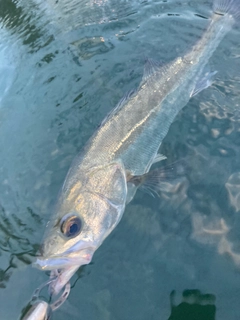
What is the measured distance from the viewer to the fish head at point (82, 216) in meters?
2.82

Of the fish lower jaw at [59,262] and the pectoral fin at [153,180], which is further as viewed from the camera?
the pectoral fin at [153,180]

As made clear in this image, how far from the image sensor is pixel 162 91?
414 centimetres

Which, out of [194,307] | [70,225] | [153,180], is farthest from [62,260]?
[153,180]

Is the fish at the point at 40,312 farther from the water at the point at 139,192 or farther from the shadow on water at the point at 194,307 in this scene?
the shadow on water at the point at 194,307

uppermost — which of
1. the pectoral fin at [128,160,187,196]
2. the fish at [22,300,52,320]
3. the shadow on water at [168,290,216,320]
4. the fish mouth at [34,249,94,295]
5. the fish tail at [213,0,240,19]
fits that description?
the fish mouth at [34,249,94,295]

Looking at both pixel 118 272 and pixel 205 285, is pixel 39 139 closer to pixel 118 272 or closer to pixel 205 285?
pixel 118 272

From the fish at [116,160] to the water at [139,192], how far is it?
23 cm

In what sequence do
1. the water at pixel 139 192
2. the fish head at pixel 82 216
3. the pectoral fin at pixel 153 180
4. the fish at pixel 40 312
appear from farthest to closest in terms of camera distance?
the pectoral fin at pixel 153 180 < the water at pixel 139 192 < the fish head at pixel 82 216 < the fish at pixel 40 312

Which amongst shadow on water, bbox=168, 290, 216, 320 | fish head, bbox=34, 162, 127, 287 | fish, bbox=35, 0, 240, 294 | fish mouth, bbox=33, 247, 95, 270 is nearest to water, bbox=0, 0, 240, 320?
shadow on water, bbox=168, 290, 216, 320

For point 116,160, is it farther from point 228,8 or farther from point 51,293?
point 228,8

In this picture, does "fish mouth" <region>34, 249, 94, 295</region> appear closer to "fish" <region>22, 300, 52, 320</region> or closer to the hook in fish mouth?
the hook in fish mouth

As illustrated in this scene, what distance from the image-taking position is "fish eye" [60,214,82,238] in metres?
2.91

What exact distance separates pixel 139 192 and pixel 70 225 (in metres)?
1.01

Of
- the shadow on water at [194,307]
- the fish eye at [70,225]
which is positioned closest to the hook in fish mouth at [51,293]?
the fish eye at [70,225]
